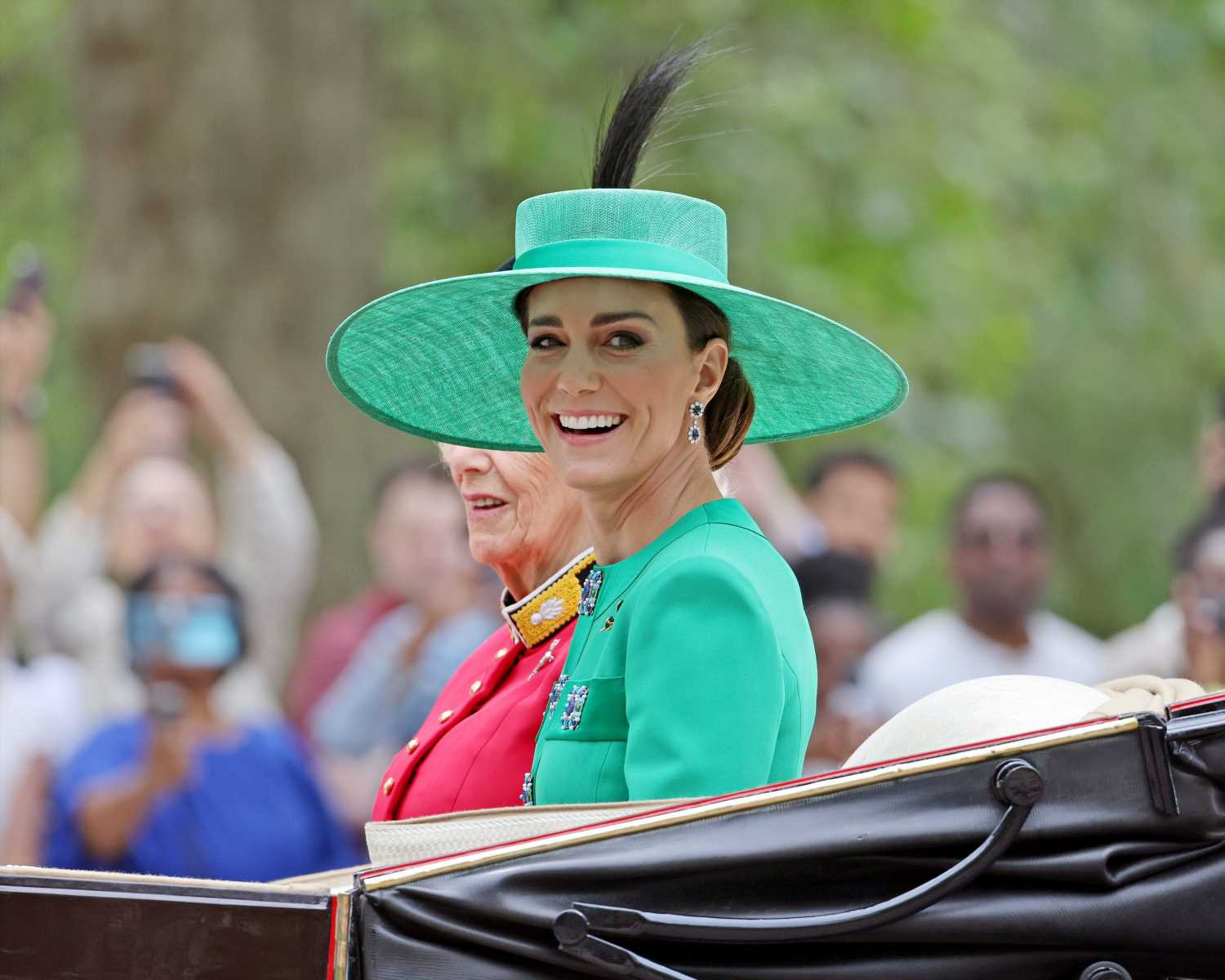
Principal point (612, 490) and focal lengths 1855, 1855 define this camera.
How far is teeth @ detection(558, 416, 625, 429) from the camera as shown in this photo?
232cm

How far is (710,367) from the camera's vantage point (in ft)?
7.83

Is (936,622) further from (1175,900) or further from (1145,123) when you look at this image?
(1145,123)

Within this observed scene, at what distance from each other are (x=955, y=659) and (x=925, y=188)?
5.99 metres

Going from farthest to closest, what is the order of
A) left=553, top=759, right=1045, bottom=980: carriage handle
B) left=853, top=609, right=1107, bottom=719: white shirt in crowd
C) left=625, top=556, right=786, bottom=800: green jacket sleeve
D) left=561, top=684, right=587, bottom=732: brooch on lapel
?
left=853, top=609, right=1107, bottom=719: white shirt in crowd
left=561, top=684, right=587, bottom=732: brooch on lapel
left=625, top=556, right=786, bottom=800: green jacket sleeve
left=553, top=759, right=1045, bottom=980: carriage handle

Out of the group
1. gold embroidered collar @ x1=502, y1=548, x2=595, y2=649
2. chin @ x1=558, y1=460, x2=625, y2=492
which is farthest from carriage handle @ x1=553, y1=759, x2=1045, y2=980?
gold embroidered collar @ x1=502, y1=548, x2=595, y2=649

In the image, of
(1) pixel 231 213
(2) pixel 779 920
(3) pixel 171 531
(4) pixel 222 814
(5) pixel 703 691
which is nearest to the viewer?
(2) pixel 779 920

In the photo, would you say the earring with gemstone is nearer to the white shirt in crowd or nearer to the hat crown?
the hat crown

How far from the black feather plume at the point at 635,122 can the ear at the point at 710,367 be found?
26cm

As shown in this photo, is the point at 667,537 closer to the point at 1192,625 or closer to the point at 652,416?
the point at 652,416

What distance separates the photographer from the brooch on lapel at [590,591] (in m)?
2.36

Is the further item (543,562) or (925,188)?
Result: (925,188)

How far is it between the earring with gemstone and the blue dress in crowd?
10.1 feet

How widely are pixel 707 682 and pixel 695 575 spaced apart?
0.44ft

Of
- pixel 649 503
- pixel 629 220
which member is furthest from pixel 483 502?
pixel 629 220
